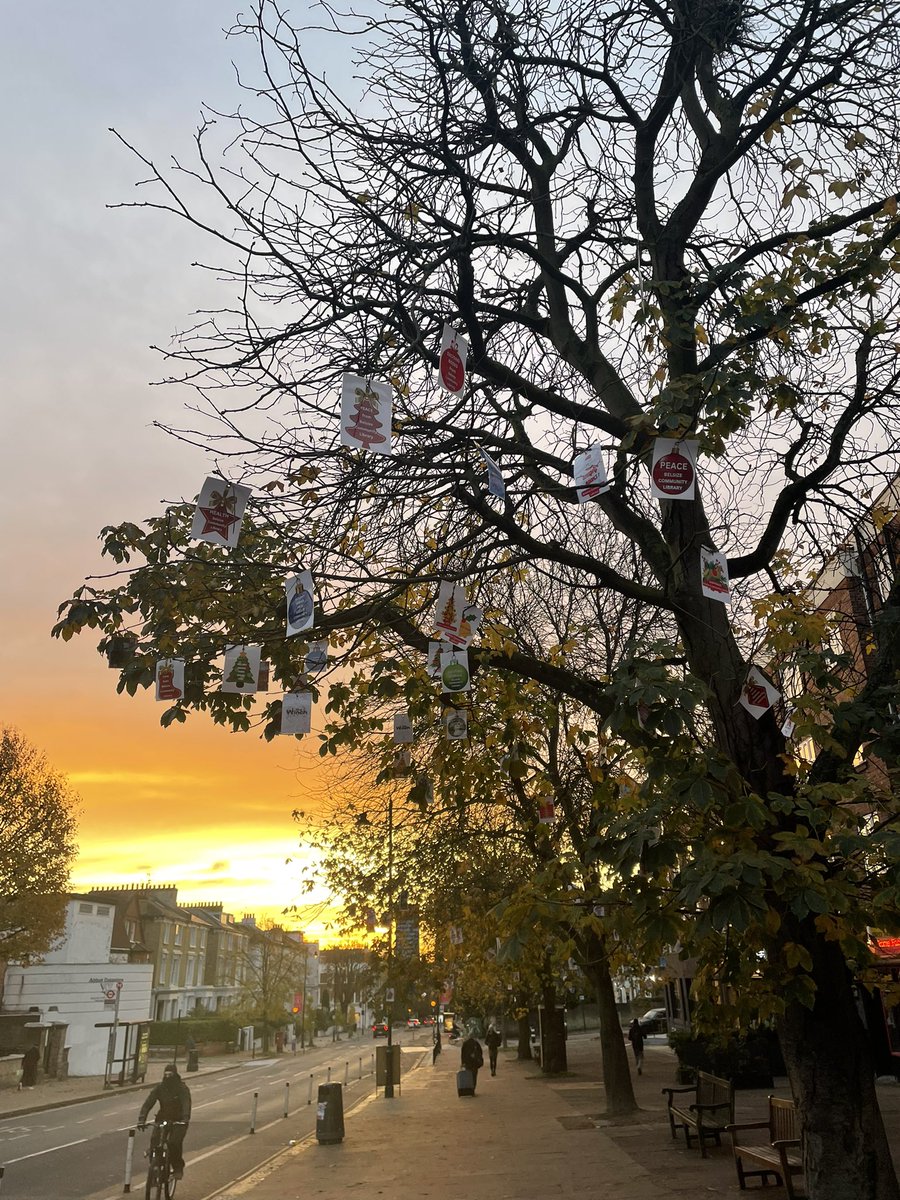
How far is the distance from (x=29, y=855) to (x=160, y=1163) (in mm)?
24669

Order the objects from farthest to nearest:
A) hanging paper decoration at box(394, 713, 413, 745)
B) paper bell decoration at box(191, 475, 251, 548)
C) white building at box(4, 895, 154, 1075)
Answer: white building at box(4, 895, 154, 1075)
hanging paper decoration at box(394, 713, 413, 745)
paper bell decoration at box(191, 475, 251, 548)

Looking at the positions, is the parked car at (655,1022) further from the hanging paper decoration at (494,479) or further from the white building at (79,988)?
the hanging paper decoration at (494,479)

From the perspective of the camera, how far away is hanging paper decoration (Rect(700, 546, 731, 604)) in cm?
606

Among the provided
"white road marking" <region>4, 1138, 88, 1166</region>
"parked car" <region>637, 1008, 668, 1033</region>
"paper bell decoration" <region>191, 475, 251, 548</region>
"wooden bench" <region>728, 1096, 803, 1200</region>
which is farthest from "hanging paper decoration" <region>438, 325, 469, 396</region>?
"parked car" <region>637, 1008, 668, 1033</region>

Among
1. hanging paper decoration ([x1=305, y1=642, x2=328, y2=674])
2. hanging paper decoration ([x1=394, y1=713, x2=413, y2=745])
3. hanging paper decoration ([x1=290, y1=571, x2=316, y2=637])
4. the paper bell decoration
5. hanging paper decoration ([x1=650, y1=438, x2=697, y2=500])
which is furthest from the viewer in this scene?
hanging paper decoration ([x1=394, y1=713, x2=413, y2=745])

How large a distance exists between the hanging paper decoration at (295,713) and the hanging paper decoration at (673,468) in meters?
3.57

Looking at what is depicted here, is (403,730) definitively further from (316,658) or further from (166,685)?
(166,685)

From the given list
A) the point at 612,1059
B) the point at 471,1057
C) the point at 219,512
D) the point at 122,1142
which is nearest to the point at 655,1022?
the point at 471,1057

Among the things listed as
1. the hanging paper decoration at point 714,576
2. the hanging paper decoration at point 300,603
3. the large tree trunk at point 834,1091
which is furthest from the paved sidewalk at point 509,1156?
the hanging paper decoration at point 300,603

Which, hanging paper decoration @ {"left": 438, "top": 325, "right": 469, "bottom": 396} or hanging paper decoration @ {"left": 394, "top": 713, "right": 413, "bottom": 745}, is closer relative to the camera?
hanging paper decoration @ {"left": 438, "top": 325, "right": 469, "bottom": 396}

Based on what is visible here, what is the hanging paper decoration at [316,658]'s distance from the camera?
8164 mm

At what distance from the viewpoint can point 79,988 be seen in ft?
137

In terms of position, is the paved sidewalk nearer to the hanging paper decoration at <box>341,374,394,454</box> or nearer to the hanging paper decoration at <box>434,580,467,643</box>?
the hanging paper decoration at <box>434,580,467,643</box>

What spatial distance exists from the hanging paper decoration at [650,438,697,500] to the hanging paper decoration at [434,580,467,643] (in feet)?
6.45
